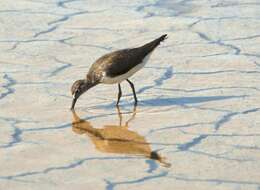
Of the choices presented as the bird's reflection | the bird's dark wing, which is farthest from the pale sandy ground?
the bird's dark wing

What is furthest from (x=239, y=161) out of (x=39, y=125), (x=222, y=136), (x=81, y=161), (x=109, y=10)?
(x=109, y=10)

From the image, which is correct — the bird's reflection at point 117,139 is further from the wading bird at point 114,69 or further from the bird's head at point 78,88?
the wading bird at point 114,69

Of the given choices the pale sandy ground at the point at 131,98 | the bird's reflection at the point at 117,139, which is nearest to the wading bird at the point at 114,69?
the pale sandy ground at the point at 131,98

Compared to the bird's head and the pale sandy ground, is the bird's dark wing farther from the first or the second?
the pale sandy ground

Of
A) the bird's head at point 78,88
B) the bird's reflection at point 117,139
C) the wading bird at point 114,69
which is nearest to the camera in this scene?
the bird's reflection at point 117,139

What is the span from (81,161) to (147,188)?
0.77 metres

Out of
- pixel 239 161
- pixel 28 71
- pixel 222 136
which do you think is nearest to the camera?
pixel 239 161

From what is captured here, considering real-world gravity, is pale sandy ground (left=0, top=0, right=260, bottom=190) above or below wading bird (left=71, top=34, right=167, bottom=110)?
below

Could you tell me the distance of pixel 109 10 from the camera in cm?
1283

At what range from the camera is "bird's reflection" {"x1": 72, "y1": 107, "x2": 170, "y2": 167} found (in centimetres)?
808

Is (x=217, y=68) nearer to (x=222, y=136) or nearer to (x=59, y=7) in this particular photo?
(x=222, y=136)

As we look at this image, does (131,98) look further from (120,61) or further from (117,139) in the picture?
(117,139)

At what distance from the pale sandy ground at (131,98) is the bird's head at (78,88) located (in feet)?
0.41

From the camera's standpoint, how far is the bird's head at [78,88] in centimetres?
927
